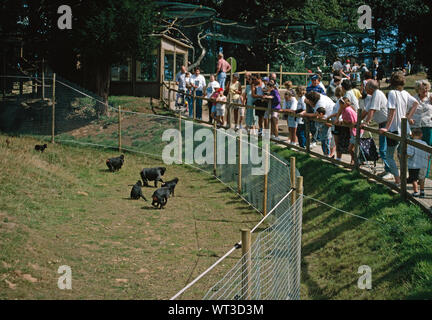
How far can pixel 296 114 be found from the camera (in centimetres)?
1470

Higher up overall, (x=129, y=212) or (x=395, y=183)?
(x=395, y=183)

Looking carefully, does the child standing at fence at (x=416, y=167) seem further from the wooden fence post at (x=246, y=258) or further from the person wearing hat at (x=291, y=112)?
the person wearing hat at (x=291, y=112)

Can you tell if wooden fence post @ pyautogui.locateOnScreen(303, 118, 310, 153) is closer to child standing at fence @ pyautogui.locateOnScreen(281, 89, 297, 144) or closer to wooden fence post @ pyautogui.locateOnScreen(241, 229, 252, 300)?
child standing at fence @ pyautogui.locateOnScreen(281, 89, 297, 144)

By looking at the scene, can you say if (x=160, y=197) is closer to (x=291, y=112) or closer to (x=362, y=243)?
(x=291, y=112)

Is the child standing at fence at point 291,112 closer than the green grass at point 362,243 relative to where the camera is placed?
No

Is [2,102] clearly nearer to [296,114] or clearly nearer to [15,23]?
[15,23]

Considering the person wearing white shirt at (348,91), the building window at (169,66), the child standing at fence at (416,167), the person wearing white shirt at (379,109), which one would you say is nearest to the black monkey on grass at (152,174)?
the person wearing white shirt at (348,91)

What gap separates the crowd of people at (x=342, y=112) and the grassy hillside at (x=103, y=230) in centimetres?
235

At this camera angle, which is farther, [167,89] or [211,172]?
[167,89]

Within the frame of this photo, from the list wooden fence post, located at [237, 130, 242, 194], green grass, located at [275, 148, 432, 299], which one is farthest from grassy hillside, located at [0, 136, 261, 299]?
green grass, located at [275, 148, 432, 299]

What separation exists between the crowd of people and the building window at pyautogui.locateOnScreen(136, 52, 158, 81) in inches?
223

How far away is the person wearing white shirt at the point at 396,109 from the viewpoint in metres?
10.7

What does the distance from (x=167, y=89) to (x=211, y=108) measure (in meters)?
6.29
